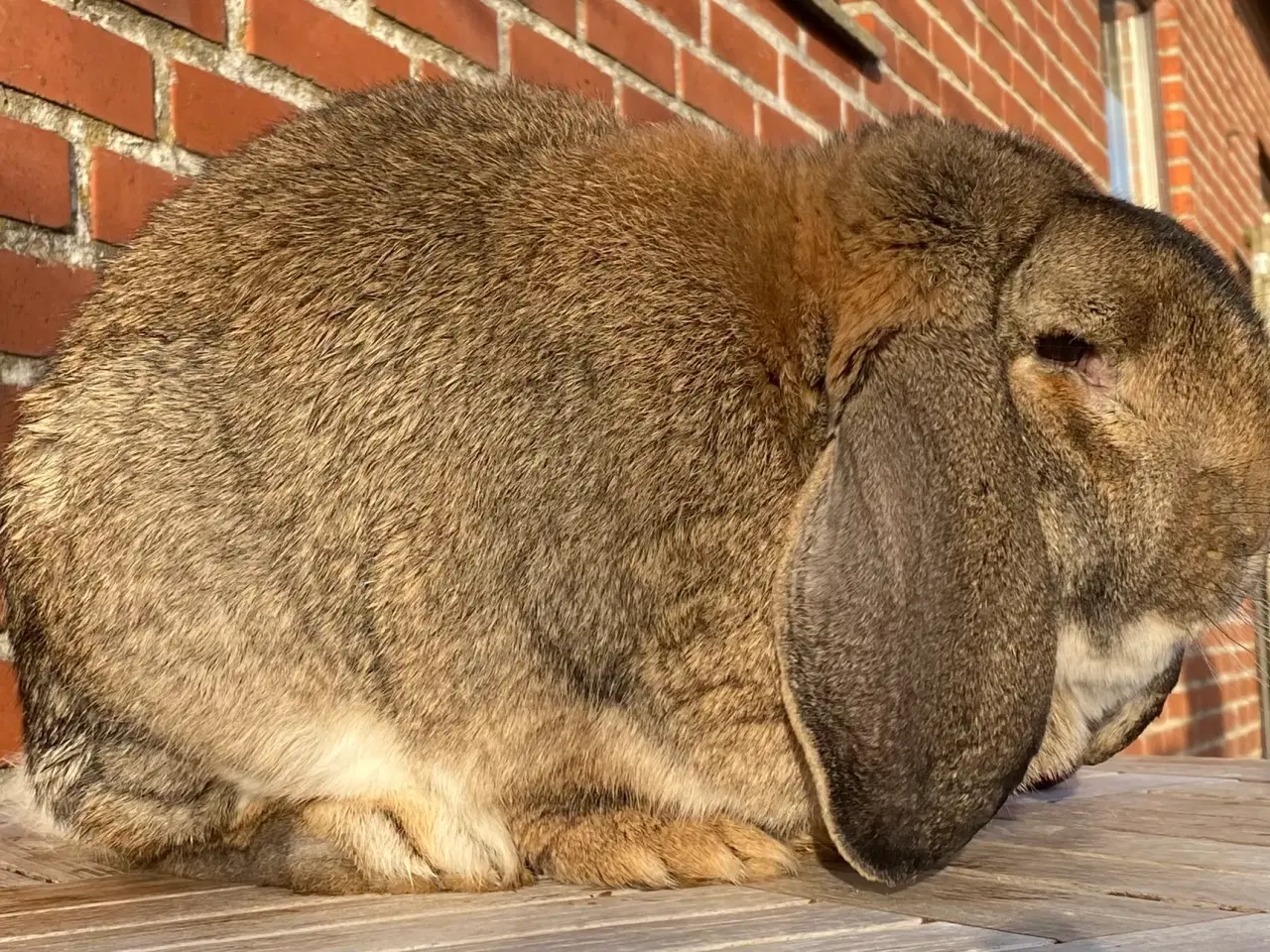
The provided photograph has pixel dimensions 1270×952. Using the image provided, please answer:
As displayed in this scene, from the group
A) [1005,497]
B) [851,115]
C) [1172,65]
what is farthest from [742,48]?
[1172,65]

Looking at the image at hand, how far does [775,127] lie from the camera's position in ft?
11.8

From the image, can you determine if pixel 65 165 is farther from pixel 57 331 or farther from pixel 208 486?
pixel 208 486

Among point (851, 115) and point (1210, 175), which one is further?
point (1210, 175)

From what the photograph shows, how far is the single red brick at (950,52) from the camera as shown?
14.3 ft

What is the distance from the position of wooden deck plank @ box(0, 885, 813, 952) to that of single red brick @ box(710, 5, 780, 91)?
2.39 m

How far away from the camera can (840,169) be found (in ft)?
6.02

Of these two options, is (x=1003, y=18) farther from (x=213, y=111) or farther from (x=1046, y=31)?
(x=213, y=111)

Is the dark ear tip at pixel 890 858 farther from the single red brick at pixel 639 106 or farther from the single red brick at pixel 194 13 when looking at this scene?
the single red brick at pixel 639 106

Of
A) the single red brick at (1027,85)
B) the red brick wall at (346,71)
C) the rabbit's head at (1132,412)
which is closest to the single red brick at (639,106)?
the red brick wall at (346,71)

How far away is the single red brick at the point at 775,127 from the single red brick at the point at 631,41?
402 mm

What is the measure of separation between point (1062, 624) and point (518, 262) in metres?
0.82

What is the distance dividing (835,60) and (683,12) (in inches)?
31.5

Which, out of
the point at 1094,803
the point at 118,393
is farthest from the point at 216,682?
the point at 1094,803

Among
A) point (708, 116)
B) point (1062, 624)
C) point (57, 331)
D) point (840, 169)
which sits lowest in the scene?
point (1062, 624)
